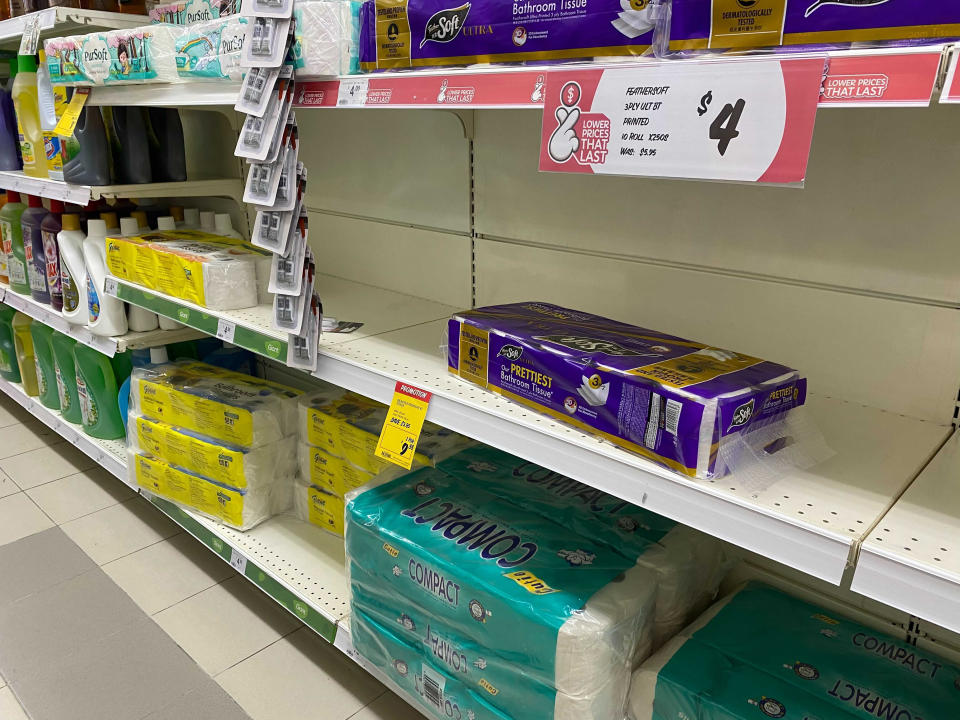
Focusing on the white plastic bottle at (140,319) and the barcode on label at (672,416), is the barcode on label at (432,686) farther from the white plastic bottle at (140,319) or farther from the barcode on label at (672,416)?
the white plastic bottle at (140,319)

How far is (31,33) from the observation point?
1.93 m

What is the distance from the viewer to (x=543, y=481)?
1.41 metres

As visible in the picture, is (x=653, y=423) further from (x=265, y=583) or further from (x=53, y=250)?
(x=53, y=250)

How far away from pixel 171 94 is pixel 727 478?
137 centimetres

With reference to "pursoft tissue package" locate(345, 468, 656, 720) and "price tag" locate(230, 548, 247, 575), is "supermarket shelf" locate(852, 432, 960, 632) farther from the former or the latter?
"price tag" locate(230, 548, 247, 575)

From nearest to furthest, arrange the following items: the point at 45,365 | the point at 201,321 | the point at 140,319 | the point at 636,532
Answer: the point at 636,532 → the point at 201,321 → the point at 140,319 → the point at 45,365

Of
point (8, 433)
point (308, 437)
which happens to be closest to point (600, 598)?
point (308, 437)

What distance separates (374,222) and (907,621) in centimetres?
146

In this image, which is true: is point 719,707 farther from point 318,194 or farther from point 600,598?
point 318,194

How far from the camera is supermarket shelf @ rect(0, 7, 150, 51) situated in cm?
185

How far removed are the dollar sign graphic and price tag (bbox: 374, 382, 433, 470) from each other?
1.98ft

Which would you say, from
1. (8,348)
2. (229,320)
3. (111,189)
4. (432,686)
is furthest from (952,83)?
(8,348)

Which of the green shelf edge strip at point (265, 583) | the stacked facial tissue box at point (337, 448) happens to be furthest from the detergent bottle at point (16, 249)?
the stacked facial tissue box at point (337, 448)

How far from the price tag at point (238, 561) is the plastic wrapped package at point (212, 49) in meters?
1.13
